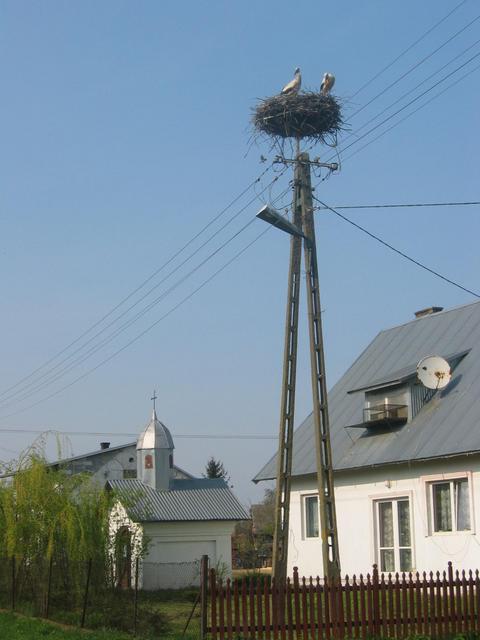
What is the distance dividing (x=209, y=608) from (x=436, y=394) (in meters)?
9.69

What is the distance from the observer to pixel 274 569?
17.2m

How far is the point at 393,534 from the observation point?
21.9 m

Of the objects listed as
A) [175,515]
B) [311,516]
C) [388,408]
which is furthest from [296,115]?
[175,515]

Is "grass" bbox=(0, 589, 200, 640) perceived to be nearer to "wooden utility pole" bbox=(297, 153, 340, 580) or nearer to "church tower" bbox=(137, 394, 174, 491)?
"wooden utility pole" bbox=(297, 153, 340, 580)

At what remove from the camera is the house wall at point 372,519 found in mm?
19469

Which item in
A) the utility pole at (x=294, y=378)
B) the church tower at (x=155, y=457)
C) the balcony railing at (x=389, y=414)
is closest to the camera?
the utility pole at (x=294, y=378)

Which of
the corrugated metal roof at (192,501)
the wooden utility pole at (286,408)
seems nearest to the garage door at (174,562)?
the corrugated metal roof at (192,501)

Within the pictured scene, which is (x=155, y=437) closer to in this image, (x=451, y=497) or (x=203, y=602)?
(x=451, y=497)

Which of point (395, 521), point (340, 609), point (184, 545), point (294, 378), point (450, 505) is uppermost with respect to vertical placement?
point (294, 378)

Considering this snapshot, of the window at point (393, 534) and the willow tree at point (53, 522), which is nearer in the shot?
the willow tree at point (53, 522)

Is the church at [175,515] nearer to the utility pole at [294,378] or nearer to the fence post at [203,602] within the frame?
the utility pole at [294,378]

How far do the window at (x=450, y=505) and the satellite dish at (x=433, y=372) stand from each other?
7.84ft

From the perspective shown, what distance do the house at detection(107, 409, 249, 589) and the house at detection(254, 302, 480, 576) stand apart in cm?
906

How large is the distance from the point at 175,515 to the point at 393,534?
1645 centimetres
